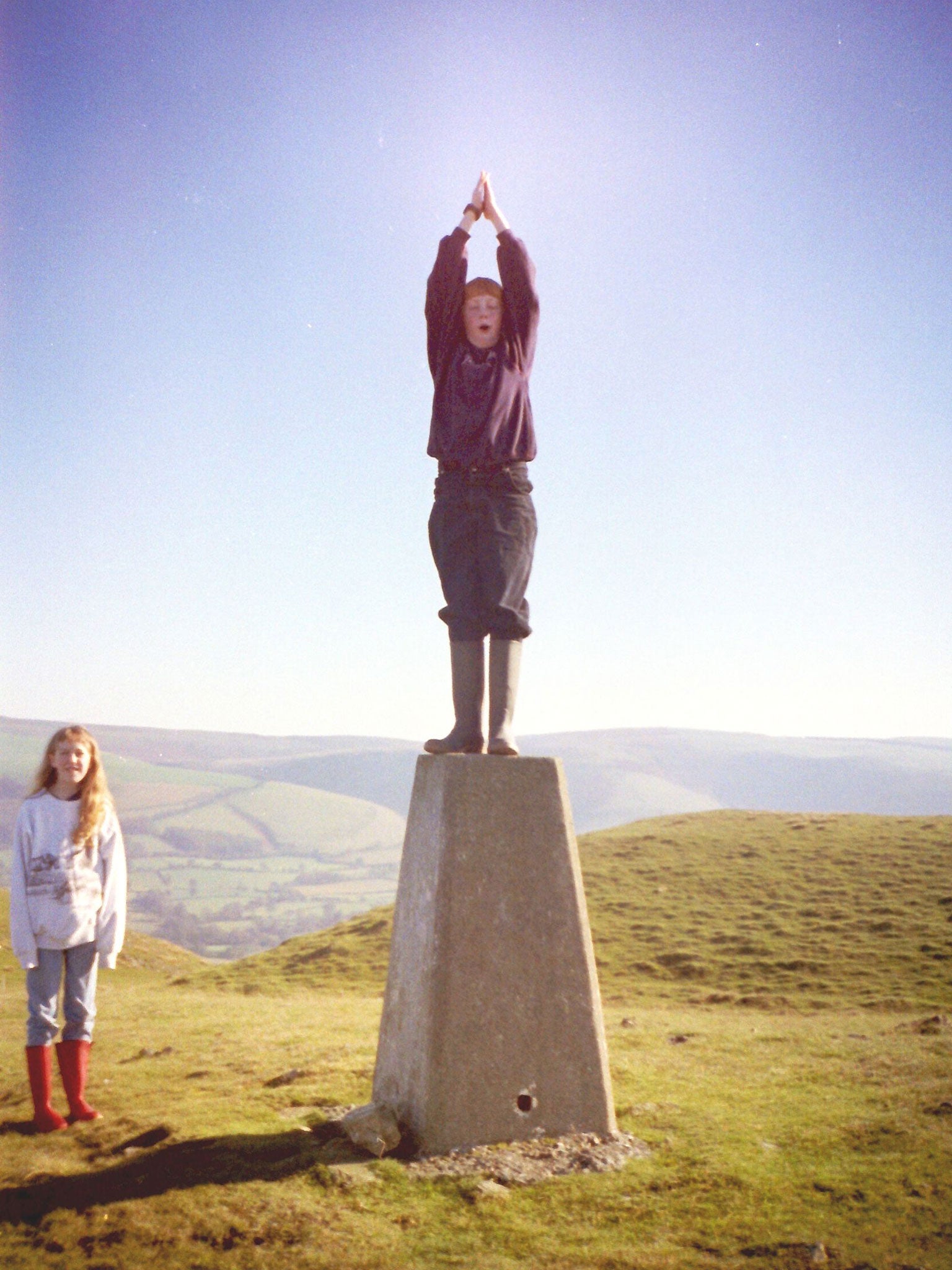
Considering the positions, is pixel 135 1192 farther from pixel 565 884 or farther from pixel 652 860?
pixel 652 860

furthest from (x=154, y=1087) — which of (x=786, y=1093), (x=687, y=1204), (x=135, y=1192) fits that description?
(x=786, y=1093)

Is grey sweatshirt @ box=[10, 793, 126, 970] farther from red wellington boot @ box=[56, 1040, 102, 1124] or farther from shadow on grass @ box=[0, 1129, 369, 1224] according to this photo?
shadow on grass @ box=[0, 1129, 369, 1224]

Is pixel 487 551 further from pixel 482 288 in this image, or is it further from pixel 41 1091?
pixel 41 1091

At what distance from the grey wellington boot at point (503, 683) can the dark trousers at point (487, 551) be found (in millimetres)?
85

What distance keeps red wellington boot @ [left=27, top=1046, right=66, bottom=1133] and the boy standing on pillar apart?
3.12 meters

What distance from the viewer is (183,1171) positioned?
5.03 m

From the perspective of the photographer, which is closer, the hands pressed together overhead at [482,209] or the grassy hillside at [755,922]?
the hands pressed together overhead at [482,209]

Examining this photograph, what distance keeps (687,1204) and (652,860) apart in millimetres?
19240

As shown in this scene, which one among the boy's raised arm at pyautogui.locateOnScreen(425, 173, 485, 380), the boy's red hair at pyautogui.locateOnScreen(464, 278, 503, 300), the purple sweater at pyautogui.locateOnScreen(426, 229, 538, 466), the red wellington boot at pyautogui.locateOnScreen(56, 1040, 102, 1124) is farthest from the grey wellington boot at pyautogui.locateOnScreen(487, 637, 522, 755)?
the red wellington boot at pyautogui.locateOnScreen(56, 1040, 102, 1124)

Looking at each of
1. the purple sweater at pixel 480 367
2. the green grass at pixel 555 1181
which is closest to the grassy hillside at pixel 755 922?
the green grass at pixel 555 1181

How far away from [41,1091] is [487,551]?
14.6 feet

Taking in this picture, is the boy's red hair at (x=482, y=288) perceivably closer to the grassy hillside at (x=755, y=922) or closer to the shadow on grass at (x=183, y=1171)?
the shadow on grass at (x=183, y=1171)

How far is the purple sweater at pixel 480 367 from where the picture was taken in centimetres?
649

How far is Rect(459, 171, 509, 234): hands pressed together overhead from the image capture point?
668cm
